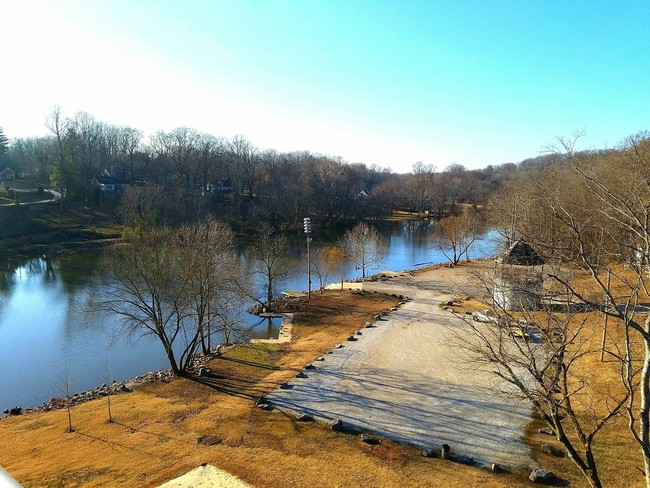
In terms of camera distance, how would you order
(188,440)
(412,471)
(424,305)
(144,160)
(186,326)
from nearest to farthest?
(412,471)
(188,440)
(186,326)
(424,305)
(144,160)

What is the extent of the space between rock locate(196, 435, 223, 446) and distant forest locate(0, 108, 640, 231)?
33188 mm

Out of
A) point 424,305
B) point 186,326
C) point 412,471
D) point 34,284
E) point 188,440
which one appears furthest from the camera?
point 34,284

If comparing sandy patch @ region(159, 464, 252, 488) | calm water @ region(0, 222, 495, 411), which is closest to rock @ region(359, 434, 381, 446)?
sandy patch @ region(159, 464, 252, 488)

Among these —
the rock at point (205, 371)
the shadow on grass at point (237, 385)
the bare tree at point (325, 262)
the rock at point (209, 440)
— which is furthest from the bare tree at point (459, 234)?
the rock at point (209, 440)

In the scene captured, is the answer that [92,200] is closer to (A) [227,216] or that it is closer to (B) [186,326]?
(A) [227,216]

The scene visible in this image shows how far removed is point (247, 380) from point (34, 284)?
2288cm

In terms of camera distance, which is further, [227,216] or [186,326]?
[227,216]

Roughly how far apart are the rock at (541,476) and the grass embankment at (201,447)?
0.26m

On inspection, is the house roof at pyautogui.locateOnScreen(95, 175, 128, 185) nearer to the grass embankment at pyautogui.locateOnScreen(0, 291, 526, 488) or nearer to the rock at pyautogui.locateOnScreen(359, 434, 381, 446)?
the grass embankment at pyautogui.locateOnScreen(0, 291, 526, 488)

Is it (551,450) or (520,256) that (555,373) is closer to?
(551,450)

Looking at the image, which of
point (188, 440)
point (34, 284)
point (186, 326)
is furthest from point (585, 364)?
point (34, 284)

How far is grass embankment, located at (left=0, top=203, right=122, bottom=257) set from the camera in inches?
1532

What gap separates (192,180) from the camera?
58688 mm

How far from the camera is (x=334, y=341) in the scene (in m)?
17.8
